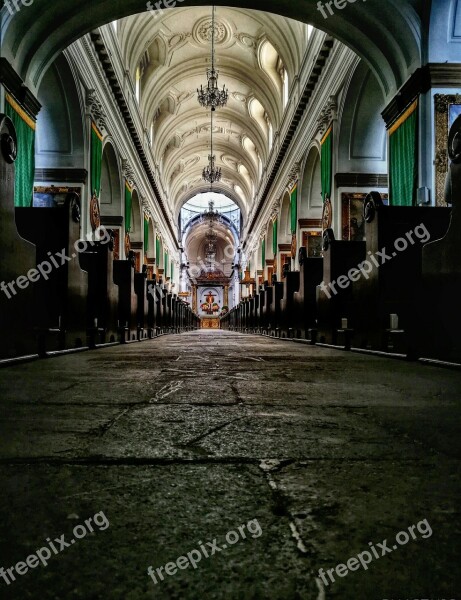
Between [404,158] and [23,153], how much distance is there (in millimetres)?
5801

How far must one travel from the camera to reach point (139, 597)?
18.0 inches

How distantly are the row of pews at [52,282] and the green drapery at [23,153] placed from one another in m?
1.72

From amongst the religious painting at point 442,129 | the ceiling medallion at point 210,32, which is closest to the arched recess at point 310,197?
the ceiling medallion at point 210,32

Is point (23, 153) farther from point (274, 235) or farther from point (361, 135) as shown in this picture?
point (274, 235)

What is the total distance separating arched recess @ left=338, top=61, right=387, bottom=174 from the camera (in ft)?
34.8

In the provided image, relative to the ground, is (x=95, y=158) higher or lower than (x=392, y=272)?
higher

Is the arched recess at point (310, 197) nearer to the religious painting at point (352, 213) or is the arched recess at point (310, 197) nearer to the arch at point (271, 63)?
the religious painting at point (352, 213)

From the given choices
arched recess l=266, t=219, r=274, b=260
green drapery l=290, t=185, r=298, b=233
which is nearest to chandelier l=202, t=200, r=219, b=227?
arched recess l=266, t=219, r=274, b=260

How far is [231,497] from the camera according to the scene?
70 cm

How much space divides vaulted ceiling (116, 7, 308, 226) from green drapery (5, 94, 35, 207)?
259 inches

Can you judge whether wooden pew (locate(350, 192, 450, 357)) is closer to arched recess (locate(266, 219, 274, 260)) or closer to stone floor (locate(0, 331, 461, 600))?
stone floor (locate(0, 331, 461, 600))

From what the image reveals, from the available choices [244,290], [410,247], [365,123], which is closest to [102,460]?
[410,247]

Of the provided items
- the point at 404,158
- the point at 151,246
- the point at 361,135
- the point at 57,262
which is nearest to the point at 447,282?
the point at 57,262

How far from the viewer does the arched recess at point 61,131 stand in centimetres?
1016
